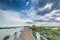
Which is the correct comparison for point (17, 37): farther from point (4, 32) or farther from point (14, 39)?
point (4, 32)

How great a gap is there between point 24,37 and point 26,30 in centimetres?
22

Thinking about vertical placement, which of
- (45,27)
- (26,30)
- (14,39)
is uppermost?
(45,27)

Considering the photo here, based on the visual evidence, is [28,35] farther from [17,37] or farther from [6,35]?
[6,35]

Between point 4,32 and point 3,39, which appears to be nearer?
point 3,39

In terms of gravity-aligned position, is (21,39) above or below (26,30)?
below

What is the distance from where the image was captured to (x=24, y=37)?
4.16m

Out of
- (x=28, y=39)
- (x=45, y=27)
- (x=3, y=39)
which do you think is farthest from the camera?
(x=45, y=27)

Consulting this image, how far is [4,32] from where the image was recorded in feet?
16.7

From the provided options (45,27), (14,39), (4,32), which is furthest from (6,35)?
(45,27)

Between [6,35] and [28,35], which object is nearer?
[28,35]

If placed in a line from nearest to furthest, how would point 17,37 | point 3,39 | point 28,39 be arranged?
point 17,37 → point 28,39 → point 3,39

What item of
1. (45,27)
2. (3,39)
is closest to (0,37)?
(3,39)

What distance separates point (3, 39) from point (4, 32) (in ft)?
1.21

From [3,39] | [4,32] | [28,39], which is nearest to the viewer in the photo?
[28,39]
